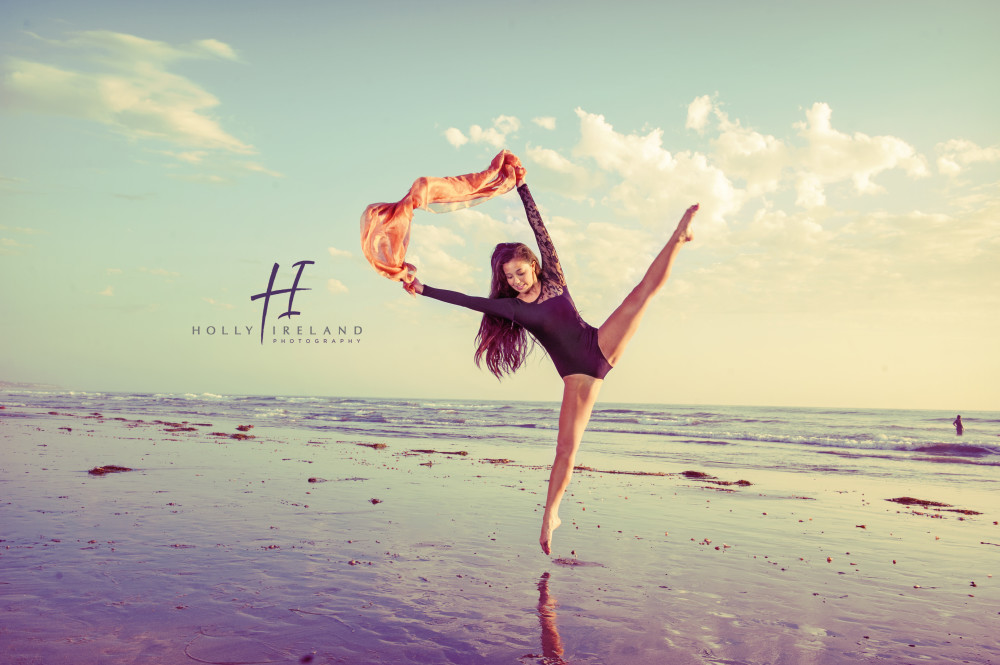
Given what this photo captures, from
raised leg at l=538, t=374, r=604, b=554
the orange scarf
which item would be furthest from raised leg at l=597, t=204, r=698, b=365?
the orange scarf

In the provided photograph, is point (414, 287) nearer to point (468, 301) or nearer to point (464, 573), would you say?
point (468, 301)

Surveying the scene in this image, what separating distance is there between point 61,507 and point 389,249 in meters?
6.44

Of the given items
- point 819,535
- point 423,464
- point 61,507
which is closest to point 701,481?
point 819,535

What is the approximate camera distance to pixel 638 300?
525cm

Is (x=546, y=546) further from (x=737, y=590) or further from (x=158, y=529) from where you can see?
(x=158, y=529)

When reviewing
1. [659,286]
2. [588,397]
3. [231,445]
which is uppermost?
[659,286]

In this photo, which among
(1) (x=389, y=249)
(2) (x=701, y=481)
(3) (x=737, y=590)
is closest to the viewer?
(1) (x=389, y=249)

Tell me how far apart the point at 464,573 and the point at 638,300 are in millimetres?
3143

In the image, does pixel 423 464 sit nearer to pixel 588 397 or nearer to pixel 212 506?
pixel 212 506

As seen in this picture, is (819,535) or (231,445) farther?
(231,445)

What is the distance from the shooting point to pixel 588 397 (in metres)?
5.40

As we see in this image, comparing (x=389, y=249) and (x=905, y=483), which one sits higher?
(x=389, y=249)

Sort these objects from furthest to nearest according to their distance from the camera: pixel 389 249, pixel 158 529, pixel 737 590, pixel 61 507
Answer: pixel 61 507 < pixel 158 529 < pixel 737 590 < pixel 389 249

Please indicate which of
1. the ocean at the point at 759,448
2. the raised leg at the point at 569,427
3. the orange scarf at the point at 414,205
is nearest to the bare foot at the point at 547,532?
the raised leg at the point at 569,427
